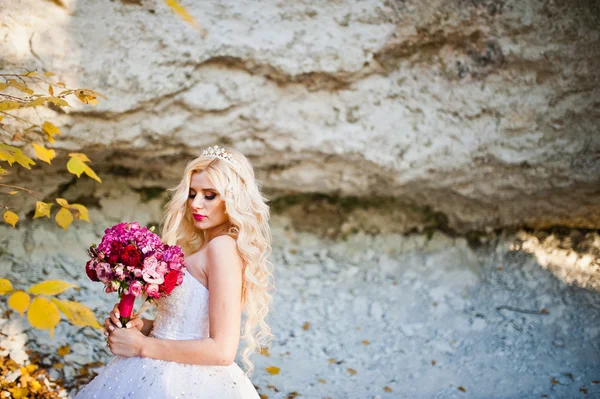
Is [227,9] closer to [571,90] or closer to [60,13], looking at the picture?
[60,13]

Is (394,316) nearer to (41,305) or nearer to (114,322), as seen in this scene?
(114,322)

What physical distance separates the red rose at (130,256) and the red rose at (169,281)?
0.35 feet

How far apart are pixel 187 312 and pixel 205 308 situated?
0.06 m

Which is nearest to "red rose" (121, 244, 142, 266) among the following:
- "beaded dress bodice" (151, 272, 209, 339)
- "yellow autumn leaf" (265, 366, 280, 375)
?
"beaded dress bodice" (151, 272, 209, 339)

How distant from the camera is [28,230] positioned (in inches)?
157

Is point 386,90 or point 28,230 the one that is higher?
point 386,90

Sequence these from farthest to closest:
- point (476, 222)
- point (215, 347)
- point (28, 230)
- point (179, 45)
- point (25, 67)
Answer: point (476, 222) → point (28, 230) → point (179, 45) → point (25, 67) → point (215, 347)

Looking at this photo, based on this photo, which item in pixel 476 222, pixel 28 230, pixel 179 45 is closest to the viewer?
pixel 179 45

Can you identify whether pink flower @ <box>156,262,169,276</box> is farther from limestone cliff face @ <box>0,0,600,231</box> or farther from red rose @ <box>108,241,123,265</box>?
limestone cliff face @ <box>0,0,600,231</box>

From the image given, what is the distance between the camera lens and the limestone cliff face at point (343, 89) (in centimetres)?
355

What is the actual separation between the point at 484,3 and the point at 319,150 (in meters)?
1.59

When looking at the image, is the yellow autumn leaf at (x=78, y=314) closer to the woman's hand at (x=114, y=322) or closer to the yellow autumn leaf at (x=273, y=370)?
the woman's hand at (x=114, y=322)

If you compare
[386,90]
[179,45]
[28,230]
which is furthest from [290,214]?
[28,230]

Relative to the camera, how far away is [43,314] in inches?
42.4
